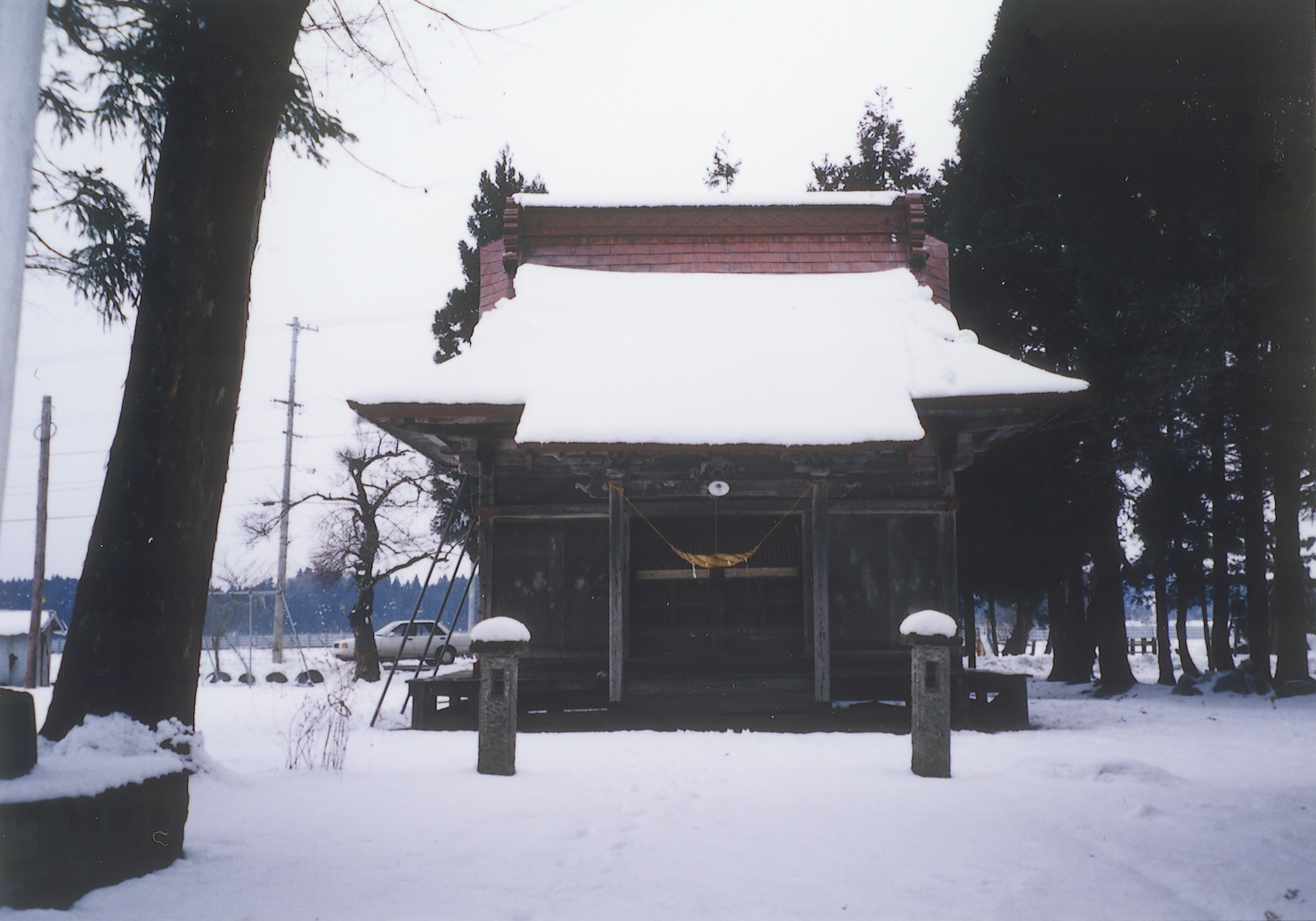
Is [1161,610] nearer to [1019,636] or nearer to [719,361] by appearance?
[719,361]

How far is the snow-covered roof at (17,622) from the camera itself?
73.4 feet

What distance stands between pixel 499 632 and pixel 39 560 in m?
19.2

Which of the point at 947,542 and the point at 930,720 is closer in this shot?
the point at 930,720

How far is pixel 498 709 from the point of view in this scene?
21.8 ft

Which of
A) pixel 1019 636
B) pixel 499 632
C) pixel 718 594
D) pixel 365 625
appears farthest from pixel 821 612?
pixel 1019 636

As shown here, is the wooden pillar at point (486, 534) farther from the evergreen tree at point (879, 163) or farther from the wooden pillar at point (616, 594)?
the evergreen tree at point (879, 163)

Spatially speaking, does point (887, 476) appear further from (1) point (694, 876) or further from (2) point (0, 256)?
(2) point (0, 256)

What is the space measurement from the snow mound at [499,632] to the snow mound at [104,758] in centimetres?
239

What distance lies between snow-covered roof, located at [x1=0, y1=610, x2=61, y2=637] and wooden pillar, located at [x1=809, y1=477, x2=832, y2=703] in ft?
68.7

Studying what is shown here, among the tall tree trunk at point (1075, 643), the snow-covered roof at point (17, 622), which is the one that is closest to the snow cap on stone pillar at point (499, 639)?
the tall tree trunk at point (1075, 643)

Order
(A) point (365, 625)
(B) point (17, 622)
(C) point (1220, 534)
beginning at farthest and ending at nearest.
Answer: (B) point (17, 622) → (A) point (365, 625) → (C) point (1220, 534)

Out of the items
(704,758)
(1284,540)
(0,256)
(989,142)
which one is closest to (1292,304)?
(1284,540)

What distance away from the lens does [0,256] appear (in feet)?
9.65

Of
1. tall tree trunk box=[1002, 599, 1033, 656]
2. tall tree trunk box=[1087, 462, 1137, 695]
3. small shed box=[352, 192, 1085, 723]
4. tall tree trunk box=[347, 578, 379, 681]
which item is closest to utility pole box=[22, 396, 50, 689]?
tall tree trunk box=[347, 578, 379, 681]
